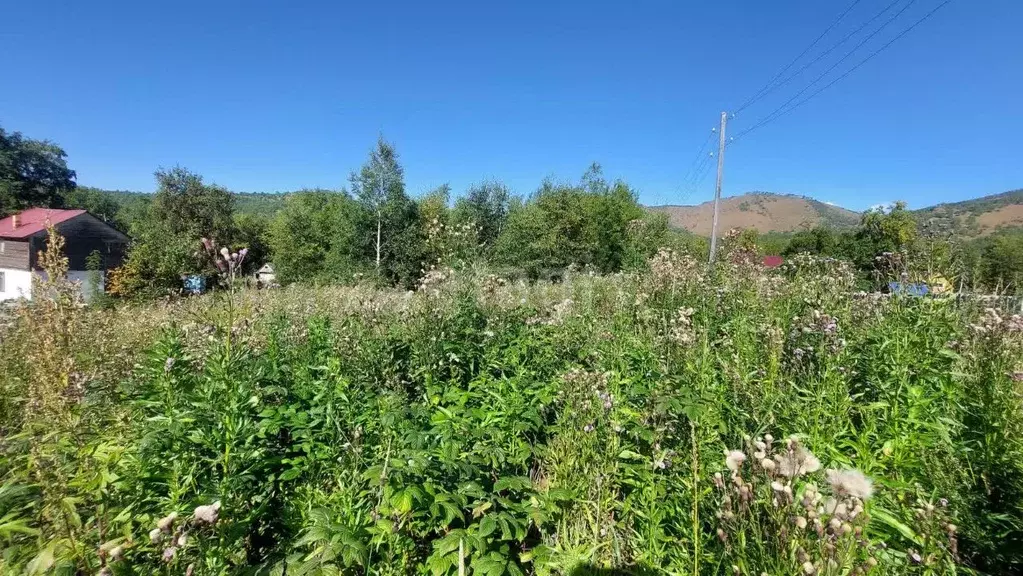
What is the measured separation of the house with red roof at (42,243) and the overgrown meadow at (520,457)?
129 feet

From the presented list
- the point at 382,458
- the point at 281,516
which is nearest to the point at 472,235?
the point at 382,458

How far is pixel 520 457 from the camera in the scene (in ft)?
8.14

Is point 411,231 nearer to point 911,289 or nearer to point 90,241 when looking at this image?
point 911,289

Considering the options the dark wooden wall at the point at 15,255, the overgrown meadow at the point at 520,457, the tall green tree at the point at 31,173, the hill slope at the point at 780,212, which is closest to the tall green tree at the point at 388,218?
the overgrown meadow at the point at 520,457

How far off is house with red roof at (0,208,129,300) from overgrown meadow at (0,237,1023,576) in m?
39.2

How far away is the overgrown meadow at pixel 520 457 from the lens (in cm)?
161

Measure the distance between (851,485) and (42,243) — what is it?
49243 millimetres

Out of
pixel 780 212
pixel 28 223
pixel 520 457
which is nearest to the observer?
pixel 520 457

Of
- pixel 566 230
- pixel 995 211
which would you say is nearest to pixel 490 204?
pixel 566 230

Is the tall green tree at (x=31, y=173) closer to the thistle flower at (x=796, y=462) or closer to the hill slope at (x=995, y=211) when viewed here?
the thistle flower at (x=796, y=462)

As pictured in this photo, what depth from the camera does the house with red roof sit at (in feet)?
105

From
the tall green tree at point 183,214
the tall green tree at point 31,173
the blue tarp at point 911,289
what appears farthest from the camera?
the tall green tree at point 31,173

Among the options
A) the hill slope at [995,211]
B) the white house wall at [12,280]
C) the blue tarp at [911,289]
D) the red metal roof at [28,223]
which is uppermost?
the hill slope at [995,211]

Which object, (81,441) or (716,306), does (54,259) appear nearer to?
(81,441)
